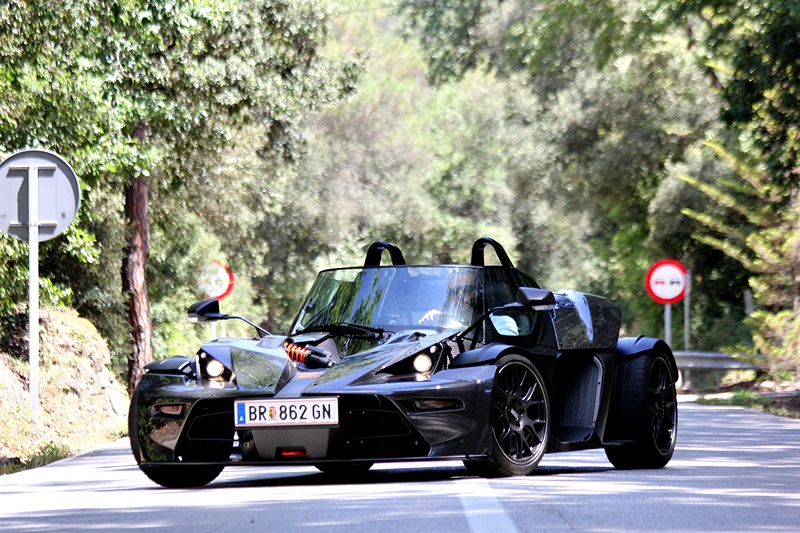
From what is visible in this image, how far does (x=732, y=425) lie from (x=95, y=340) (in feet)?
29.9

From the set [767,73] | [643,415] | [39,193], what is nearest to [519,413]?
[643,415]

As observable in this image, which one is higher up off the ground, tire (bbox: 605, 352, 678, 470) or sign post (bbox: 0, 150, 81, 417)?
sign post (bbox: 0, 150, 81, 417)

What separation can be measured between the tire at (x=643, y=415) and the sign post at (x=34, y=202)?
656cm

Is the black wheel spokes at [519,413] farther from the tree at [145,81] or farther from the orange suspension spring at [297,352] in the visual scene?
the tree at [145,81]

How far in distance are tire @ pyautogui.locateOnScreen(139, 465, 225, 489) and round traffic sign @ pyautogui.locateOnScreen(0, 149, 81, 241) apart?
5.76 m

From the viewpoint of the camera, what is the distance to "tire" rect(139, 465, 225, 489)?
9.98 m

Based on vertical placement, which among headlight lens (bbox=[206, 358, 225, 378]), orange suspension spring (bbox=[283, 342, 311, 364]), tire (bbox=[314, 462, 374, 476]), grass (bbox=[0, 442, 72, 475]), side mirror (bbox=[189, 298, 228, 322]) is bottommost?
grass (bbox=[0, 442, 72, 475])

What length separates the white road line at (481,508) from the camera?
23.9 feet

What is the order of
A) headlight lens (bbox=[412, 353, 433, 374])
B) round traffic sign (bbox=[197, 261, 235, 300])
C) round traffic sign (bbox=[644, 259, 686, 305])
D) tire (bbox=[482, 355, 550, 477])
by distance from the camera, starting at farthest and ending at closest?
round traffic sign (bbox=[197, 261, 235, 300]), round traffic sign (bbox=[644, 259, 686, 305]), tire (bbox=[482, 355, 550, 477]), headlight lens (bbox=[412, 353, 433, 374])

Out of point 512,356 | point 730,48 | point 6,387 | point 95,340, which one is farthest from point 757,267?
point 512,356

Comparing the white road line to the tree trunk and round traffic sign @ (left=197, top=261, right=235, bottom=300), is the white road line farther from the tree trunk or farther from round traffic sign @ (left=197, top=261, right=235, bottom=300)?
round traffic sign @ (left=197, top=261, right=235, bottom=300)

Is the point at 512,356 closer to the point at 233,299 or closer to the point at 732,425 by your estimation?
the point at 732,425

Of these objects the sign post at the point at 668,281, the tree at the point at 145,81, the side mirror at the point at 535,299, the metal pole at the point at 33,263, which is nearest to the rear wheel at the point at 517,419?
the side mirror at the point at 535,299

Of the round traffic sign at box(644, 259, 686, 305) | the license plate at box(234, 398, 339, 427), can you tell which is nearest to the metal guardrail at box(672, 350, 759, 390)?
the round traffic sign at box(644, 259, 686, 305)
